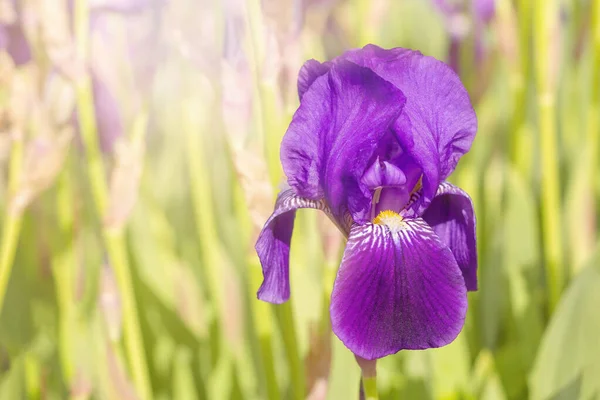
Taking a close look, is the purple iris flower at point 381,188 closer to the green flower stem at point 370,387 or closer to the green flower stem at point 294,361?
the green flower stem at point 370,387

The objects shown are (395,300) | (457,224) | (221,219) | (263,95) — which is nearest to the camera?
(395,300)

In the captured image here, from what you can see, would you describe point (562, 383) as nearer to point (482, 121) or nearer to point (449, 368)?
point (449, 368)

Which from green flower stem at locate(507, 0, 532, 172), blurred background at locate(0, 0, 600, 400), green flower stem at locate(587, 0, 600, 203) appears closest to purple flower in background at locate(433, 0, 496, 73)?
blurred background at locate(0, 0, 600, 400)

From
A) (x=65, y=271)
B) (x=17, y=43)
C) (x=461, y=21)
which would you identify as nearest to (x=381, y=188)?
(x=65, y=271)

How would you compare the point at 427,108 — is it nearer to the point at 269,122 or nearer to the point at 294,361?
the point at 269,122

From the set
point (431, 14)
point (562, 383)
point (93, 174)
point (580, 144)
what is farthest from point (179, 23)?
point (431, 14)

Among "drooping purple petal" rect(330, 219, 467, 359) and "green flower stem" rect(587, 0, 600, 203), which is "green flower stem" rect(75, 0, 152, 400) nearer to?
"drooping purple petal" rect(330, 219, 467, 359)
